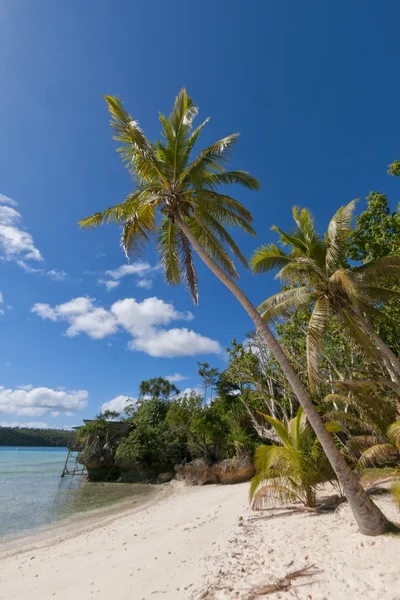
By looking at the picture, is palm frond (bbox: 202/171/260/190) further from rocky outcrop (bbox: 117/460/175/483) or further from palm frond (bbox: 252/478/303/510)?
rocky outcrop (bbox: 117/460/175/483)

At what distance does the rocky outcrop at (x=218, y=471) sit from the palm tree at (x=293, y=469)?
35.8 ft

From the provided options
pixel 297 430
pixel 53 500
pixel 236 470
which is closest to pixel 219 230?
pixel 297 430

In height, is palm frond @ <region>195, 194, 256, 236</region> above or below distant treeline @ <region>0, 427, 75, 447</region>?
above

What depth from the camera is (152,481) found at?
22266 mm

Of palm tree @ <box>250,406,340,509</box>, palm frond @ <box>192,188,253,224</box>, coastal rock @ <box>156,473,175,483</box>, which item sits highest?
palm frond @ <box>192,188,253,224</box>

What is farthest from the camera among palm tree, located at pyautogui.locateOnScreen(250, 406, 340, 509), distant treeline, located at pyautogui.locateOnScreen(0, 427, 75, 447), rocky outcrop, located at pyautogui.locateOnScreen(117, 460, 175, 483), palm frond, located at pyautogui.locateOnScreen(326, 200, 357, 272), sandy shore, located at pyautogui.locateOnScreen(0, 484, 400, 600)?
distant treeline, located at pyautogui.locateOnScreen(0, 427, 75, 447)

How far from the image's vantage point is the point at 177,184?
8078 millimetres

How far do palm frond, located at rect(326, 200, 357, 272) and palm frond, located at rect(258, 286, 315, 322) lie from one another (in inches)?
47.7

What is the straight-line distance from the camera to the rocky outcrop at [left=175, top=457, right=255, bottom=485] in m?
17.5

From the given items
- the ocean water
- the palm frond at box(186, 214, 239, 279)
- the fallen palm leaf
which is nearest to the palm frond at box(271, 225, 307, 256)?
the palm frond at box(186, 214, 239, 279)

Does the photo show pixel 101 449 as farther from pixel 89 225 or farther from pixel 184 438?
pixel 89 225

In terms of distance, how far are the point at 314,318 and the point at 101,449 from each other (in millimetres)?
24620

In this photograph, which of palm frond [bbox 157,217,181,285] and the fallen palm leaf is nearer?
the fallen palm leaf

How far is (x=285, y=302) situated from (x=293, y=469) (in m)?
4.75
